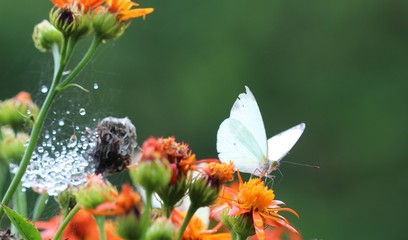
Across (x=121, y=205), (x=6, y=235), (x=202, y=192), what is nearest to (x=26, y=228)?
(x=6, y=235)

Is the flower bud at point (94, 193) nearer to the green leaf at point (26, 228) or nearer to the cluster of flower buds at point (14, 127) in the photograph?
the green leaf at point (26, 228)

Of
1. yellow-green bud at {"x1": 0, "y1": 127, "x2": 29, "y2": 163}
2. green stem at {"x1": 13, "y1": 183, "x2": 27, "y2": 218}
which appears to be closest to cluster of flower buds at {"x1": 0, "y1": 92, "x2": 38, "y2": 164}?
yellow-green bud at {"x1": 0, "y1": 127, "x2": 29, "y2": 163}

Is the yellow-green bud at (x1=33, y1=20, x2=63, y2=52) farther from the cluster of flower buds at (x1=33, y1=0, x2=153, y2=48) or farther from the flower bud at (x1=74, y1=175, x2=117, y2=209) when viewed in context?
the flower bud at (x1=74, y1=175, x2=117, y2=209)

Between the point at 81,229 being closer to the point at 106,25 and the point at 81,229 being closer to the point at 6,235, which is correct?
the point at 6,235

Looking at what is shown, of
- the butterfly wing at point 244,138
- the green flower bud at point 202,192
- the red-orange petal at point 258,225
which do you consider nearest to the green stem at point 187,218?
the green flower bud at point 202,192

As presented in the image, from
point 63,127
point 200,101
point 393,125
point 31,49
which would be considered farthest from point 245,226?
point 393,125

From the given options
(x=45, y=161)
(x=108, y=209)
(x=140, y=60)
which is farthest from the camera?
(x=140, y=60)

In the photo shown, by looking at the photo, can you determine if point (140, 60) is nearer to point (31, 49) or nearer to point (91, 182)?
point (31, 49)
